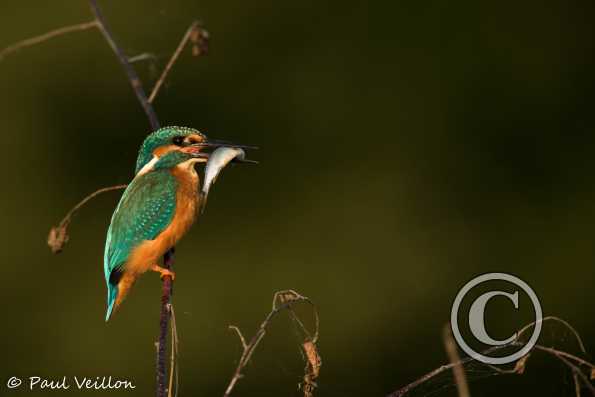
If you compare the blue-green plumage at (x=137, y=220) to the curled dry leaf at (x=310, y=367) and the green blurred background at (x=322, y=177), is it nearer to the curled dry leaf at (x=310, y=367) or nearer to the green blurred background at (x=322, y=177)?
the curled dry leaf at (x=310, y=367)

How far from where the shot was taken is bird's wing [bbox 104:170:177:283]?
8.45ft

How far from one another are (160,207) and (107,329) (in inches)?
98.0

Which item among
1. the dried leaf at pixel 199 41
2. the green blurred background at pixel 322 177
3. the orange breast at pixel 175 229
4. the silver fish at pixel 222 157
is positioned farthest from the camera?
the green blurred background at pixel 322 177

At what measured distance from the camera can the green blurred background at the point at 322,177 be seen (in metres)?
5.05

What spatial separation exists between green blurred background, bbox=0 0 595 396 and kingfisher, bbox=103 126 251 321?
6.66 ft

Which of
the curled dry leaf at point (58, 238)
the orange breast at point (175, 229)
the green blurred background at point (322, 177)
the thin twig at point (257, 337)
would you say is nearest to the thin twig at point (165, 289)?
the thin twig at point (257, 337)

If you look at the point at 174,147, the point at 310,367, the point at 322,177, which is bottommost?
the point at 322,177

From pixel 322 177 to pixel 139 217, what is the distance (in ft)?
10.1

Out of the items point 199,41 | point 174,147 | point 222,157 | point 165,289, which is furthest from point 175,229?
point 199,41

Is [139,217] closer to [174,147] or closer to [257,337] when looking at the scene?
[174,147]

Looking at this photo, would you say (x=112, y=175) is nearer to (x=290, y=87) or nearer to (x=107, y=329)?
(x=107, y=329)

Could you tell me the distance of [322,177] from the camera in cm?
564

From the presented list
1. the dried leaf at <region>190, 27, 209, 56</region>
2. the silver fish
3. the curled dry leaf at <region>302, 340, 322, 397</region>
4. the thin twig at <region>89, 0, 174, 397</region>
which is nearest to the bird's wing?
the silver fish

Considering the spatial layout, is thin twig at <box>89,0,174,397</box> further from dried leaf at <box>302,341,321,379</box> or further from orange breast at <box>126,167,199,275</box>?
orange breast at <box>126,167,199,275</box>
